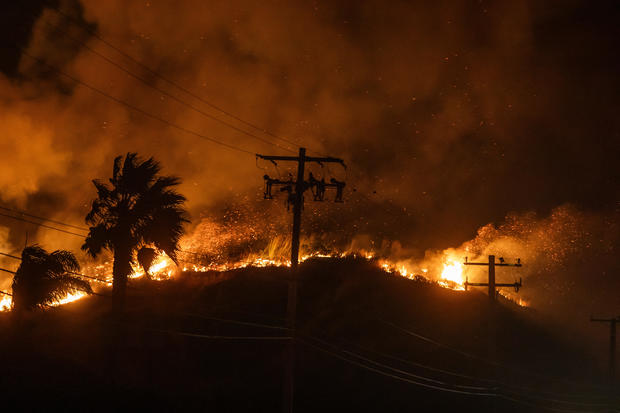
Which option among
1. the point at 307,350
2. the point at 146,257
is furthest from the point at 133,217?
the point at 307,350

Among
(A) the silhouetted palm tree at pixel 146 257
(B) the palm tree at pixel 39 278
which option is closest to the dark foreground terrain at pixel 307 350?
(B) the palm tree at pixel 39 278

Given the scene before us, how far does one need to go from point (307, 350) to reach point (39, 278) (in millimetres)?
19168

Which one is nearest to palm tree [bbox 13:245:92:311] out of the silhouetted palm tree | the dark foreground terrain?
the dark foreground terrain

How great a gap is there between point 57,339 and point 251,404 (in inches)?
484

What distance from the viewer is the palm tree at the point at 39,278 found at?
75.8 feet

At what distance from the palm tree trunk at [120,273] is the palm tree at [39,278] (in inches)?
92.0

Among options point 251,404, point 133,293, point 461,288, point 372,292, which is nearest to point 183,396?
point 251,404

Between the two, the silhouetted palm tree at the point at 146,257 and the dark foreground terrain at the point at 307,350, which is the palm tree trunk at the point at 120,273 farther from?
the dark foreground terrain at the point at 307,350

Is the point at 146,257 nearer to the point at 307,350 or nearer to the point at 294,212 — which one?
the point at 294,212

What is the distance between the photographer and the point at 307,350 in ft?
128

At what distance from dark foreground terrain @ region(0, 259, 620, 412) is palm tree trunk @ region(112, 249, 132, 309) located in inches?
41.5

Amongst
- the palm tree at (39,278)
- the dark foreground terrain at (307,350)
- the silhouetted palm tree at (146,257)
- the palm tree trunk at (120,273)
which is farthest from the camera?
the dark foreground terrain at (307,350)

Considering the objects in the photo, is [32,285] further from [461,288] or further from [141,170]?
[461,288]

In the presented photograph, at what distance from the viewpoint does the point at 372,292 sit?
46625 millimetres
